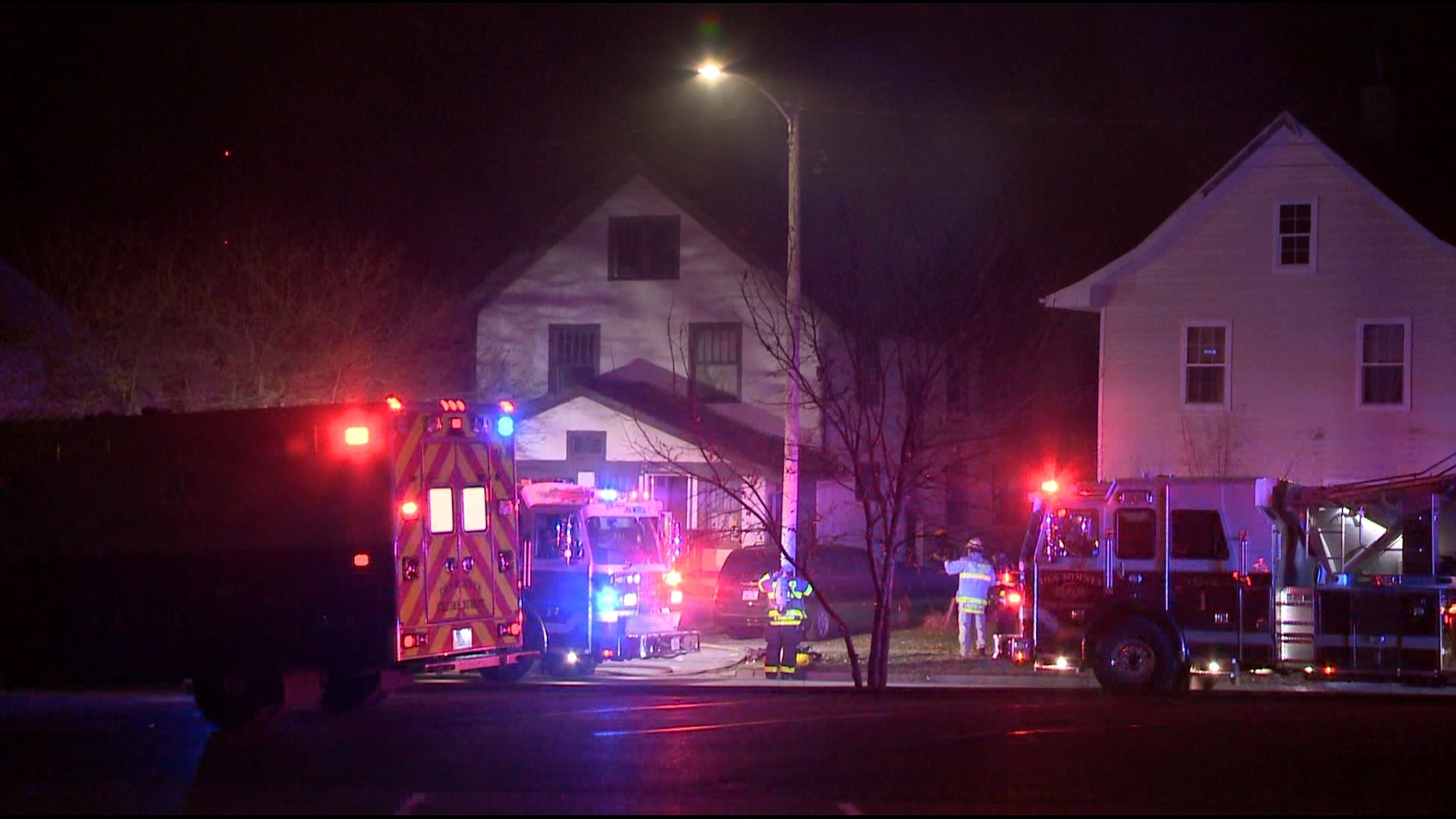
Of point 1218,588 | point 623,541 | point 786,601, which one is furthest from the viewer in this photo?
point 623,541

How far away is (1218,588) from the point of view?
17375mm

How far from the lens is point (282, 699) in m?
15.2

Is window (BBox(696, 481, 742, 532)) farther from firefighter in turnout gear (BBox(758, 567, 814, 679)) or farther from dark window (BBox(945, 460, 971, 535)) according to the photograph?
firefighter in turnout gear (BBox(758, 567, 814, 679))

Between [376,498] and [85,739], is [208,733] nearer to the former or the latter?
[85,739]

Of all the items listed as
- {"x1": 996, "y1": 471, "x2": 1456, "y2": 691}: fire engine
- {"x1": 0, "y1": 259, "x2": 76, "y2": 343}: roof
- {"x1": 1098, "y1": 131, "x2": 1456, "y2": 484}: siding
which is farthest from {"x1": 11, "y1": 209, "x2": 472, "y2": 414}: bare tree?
{"x1": 996, "y1": 471, "x2": 1456, "y2": 691}: fire engine

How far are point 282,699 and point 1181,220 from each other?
751 inches

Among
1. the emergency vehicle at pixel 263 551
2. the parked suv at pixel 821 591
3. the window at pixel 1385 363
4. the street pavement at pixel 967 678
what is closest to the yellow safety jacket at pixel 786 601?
A: the street pavement at pixel 967 678

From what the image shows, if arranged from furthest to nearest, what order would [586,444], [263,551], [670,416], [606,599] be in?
[586,444], [670,416], [606,599], [263,551]

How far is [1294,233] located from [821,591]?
447 inches

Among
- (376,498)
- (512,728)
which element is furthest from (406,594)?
(512,728)

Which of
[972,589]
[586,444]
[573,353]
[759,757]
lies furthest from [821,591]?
[573,353]

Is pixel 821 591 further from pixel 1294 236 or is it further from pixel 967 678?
pixel 1294 236

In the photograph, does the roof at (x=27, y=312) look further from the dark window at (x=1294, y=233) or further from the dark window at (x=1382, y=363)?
the dark window at (x=1382, y=363)

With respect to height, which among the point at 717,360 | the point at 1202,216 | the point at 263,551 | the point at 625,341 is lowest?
the point at 263,551
